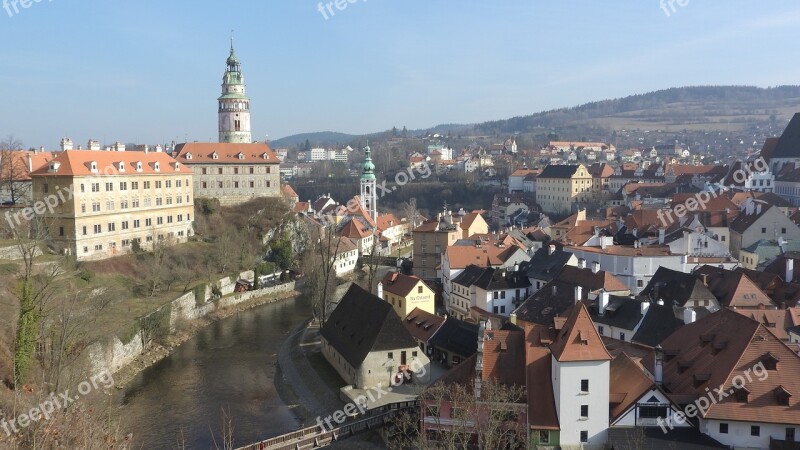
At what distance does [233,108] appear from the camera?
229 ft

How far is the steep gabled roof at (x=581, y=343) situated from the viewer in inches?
725

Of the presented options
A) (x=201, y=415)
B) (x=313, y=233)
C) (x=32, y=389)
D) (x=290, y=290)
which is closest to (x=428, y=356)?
(x=201, y=415)

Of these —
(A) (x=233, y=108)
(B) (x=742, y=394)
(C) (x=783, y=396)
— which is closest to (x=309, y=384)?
(B) (x=742, y=394)

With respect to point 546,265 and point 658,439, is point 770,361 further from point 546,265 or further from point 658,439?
point 546,265

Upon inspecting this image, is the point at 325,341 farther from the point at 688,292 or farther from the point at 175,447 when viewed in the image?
the point at 688,292

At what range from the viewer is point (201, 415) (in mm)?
24672

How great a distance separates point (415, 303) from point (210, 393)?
11149 mm

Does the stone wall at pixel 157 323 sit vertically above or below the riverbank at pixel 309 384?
above

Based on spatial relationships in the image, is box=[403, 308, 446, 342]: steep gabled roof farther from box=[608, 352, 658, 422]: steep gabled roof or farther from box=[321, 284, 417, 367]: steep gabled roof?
box=[608, 352, 658, 422]: steep gabled roof

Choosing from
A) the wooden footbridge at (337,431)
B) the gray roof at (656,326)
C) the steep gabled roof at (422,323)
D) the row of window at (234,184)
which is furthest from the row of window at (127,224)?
the gray roof at (656,326)

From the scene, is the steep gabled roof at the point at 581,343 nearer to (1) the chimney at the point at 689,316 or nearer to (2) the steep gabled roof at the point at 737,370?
(2) the steep gabled roof at the point at 737,370

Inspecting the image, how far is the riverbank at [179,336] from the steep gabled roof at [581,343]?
18331 millimetres

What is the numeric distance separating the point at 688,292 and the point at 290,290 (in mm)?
27940

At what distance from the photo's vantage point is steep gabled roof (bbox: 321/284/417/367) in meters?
26.2
